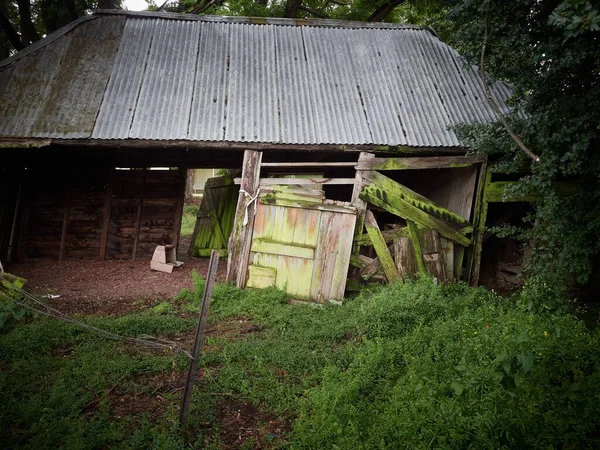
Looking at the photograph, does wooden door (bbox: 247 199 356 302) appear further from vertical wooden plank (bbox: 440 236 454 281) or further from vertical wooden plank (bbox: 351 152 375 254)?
vertical wooden plank (bbox: 440 236 454 281)

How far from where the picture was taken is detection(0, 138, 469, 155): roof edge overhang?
23.9 feet

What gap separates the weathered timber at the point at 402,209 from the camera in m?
7.54

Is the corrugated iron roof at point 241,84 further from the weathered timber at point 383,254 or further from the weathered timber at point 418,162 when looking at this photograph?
the weathered timber at point 383,254

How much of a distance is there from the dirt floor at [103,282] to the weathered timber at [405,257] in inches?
141

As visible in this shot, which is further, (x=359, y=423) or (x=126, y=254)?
(x=126, y=254)

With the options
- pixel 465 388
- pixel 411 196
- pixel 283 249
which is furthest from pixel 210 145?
pixel 465 388

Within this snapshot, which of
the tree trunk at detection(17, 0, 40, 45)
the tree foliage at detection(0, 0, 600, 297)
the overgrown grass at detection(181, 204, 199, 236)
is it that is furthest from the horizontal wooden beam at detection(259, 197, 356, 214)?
the tree trunk at detection(17, 0, 40, 45)

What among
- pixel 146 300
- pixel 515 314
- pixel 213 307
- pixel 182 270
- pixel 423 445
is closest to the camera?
pixel 423 445

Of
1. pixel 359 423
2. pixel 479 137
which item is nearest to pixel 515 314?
pixel 359 423

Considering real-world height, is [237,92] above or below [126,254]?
above

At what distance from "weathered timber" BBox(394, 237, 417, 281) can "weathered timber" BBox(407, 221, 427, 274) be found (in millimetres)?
53

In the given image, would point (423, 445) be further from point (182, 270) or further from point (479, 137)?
point (182, 270)

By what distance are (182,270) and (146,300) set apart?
6.57 ft

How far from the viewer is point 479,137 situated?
7066 millimetres
